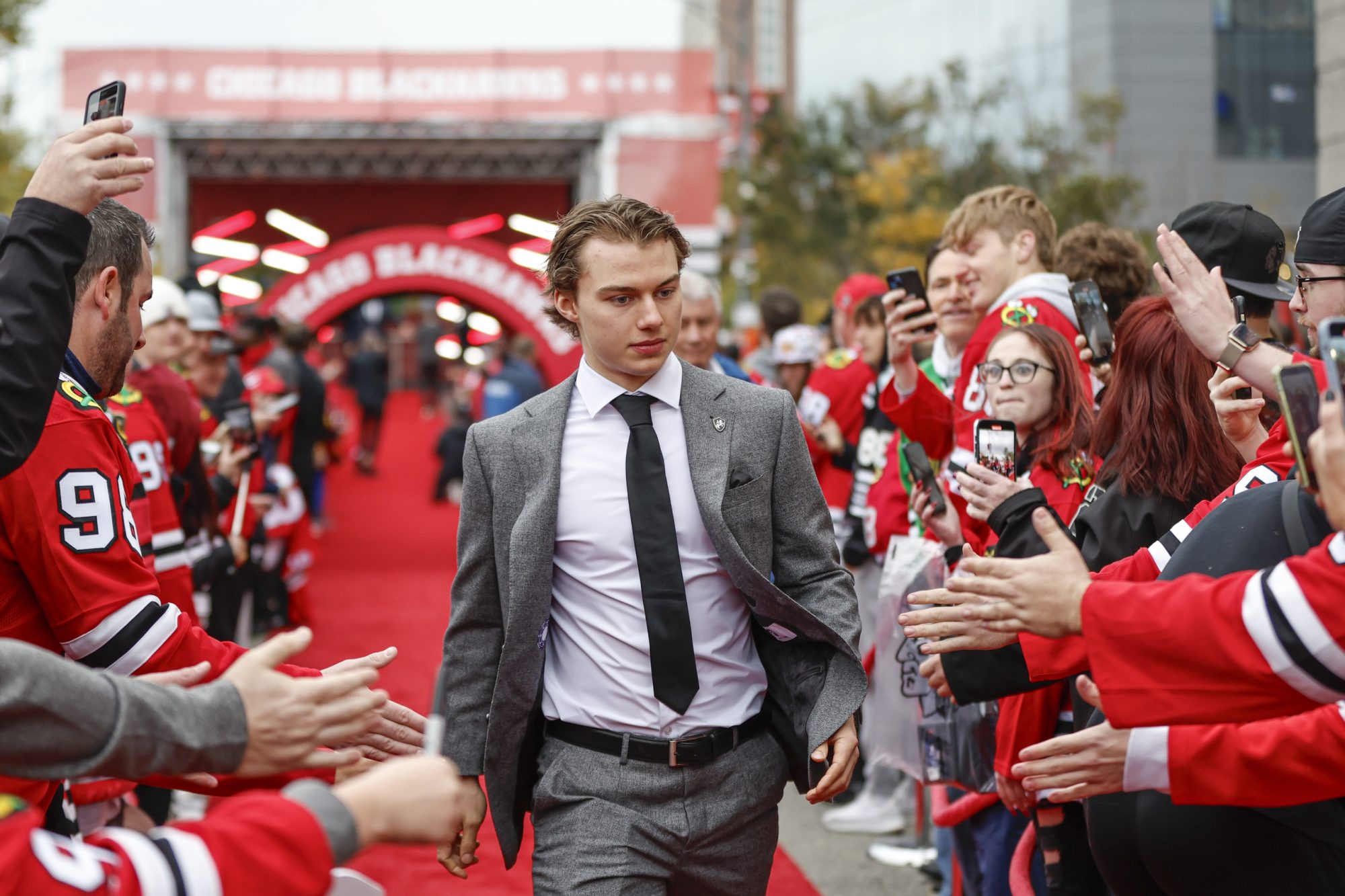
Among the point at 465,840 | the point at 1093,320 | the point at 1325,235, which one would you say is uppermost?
the point at 1325,235

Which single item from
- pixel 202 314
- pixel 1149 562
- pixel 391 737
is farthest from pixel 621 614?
pixel 202 314

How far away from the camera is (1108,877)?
2.97 m

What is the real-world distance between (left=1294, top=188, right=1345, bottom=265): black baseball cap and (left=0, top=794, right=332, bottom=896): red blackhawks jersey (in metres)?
2.24

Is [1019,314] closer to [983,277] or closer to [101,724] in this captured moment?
[983,277]

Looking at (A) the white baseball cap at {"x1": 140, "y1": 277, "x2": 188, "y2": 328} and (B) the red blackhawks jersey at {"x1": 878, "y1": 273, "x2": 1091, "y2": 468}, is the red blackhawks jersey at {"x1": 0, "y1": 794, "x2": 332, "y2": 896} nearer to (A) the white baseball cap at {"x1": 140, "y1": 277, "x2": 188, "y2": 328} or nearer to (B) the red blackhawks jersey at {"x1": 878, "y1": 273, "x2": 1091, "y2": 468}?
(B) the red blackhawks jersey at {"x1": 878, "y1": 273, "x2": 1091, "y2": 468}

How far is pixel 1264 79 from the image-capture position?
26391mm

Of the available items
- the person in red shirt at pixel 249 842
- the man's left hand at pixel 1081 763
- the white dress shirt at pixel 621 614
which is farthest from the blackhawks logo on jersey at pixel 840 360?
the person in red shirt at pixel 249 842

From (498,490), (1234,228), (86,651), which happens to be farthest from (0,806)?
(1234,228)

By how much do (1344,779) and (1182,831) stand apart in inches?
14.9

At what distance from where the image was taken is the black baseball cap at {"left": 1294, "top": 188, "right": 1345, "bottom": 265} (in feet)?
9.27

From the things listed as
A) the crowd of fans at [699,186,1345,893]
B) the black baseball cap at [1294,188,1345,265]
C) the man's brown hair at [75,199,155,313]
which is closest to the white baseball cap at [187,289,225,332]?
the crowd of fans at [699,186,1345,893]

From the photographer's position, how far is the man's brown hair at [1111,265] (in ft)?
15.7

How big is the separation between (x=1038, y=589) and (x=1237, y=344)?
3.12 ft

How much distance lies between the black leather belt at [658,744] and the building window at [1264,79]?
25798mm
